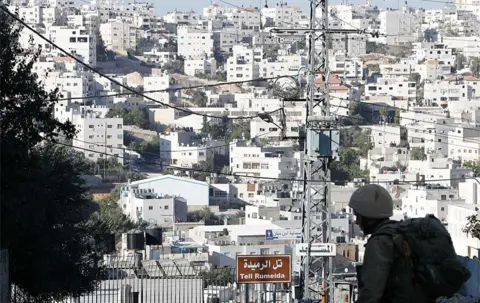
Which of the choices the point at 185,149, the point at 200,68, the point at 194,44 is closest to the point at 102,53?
the point at 200,68

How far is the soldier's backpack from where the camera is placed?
3727 millimetres

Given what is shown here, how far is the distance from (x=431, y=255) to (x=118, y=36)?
100 metres

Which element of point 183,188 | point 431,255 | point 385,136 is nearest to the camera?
point 431,255

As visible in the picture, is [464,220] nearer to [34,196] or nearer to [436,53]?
[34,196]

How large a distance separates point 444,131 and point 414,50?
3127cm

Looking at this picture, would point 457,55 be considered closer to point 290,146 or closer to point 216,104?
point 216,104

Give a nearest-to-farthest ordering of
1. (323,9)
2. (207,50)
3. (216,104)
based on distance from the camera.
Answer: (323,9)
(216,104)
(207,50)

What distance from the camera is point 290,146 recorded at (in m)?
67.7

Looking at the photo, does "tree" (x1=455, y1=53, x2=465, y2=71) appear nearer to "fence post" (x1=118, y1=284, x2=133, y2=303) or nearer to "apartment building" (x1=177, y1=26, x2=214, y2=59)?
"apartment building" (x1=177, y1=26, x2=214, y2=59)

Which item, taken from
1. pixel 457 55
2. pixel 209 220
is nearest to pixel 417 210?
pixel 209 220

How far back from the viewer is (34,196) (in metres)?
7.82

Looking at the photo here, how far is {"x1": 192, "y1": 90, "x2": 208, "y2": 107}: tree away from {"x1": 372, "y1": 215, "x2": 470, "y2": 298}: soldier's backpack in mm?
81053

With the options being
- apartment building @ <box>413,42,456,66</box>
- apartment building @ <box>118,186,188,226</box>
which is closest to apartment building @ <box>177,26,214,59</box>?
apartment building @ <box>413,42,456,66</box>

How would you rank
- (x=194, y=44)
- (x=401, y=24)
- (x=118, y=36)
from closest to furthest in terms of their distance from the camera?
1. (x=118, y=36)
2. (x=194, y=44)
3. (x=401, y=24)
